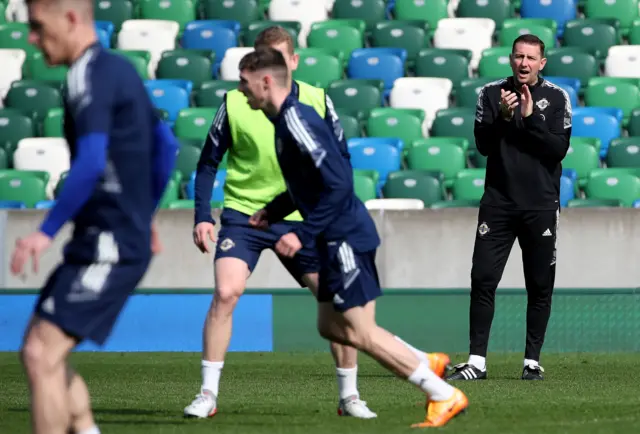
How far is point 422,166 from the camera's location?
45.6ft

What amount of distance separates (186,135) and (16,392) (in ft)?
21.6

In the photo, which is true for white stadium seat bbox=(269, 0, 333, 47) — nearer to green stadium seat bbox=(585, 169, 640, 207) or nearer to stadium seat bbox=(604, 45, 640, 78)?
stadium seat bbox=(604, 45, 640, 78)

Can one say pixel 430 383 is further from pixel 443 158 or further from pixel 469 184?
pixel 443 158

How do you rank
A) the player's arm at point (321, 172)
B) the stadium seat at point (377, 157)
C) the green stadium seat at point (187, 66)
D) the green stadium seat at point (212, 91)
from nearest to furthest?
the player's arm at point (321, 172) → the stadium seat at point (377, 157) → the green stadium seat at point (212, 91) → the green stadium seat at point (187, 66)

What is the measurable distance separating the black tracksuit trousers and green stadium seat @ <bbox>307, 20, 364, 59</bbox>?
7704mm

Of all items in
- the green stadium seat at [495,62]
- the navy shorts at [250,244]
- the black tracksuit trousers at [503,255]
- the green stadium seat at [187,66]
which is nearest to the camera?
the navy shorts at [250,244]

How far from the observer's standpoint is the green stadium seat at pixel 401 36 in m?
16.0

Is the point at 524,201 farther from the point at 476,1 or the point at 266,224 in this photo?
the point at 476,1

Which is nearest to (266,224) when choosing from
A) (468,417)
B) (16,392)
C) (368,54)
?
(468,417)

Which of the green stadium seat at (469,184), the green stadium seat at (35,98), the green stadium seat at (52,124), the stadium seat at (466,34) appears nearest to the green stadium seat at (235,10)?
the stadium seat at (466,34)

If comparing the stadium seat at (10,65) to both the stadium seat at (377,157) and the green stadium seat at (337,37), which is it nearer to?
the green stadium seat at (337,37)

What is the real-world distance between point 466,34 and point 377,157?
288cm

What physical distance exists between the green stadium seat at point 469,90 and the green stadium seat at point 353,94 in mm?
910

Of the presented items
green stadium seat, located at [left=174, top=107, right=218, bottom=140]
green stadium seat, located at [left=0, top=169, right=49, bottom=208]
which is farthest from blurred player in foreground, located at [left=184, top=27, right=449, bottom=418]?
green stadium seat, located at [left=174, top=107, right=218, bottom=140]
